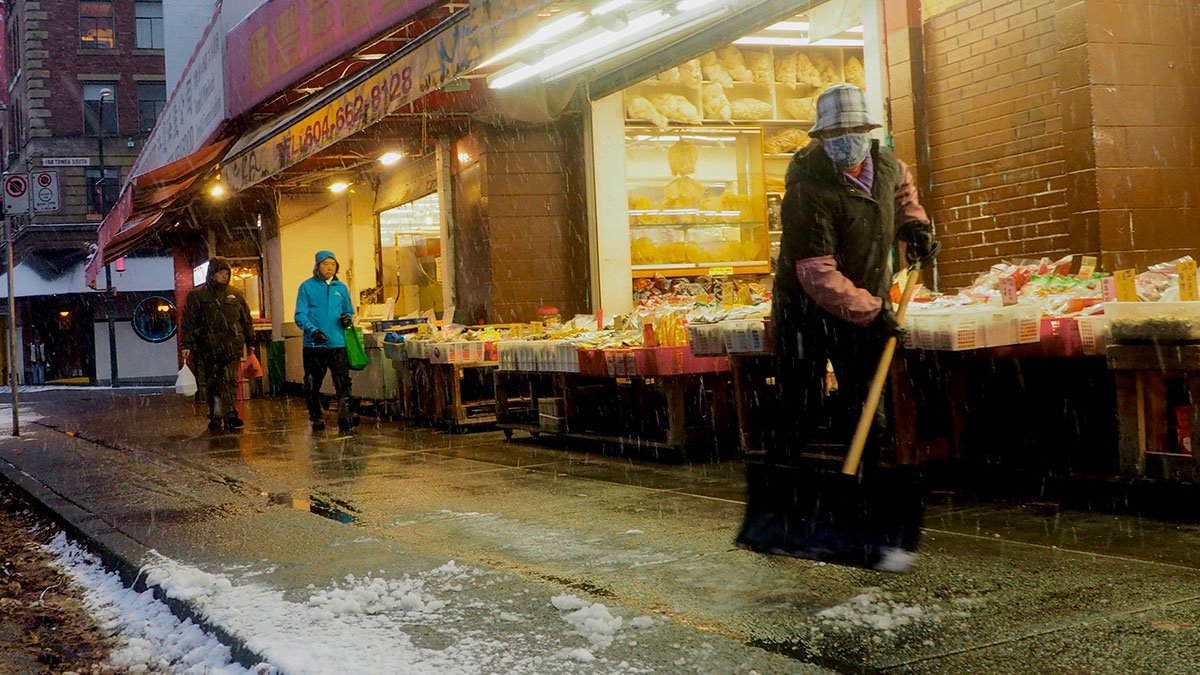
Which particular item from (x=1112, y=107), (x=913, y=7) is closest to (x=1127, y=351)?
(x=1112, y=107)

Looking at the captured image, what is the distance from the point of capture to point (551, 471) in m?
8.30

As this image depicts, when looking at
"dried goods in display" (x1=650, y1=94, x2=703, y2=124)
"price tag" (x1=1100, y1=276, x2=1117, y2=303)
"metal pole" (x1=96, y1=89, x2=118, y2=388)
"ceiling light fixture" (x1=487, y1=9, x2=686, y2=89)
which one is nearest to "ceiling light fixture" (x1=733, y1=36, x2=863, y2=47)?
"dried goods in display" (x1=650, y1=94, x2=703, y2=124)

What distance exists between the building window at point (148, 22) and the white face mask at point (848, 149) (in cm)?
4459

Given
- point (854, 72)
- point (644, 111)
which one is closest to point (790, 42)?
point (854, 72)

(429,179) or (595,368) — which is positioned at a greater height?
(429,179)

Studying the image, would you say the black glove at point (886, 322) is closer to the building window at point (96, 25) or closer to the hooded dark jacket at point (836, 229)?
the hooded dark jacket at point (836, 229)

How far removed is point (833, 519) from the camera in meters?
5.39

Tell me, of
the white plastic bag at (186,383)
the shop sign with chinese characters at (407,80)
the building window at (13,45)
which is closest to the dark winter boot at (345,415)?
the shop sign with chinese characters at (407,80)

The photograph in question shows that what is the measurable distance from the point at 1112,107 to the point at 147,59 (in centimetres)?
4365

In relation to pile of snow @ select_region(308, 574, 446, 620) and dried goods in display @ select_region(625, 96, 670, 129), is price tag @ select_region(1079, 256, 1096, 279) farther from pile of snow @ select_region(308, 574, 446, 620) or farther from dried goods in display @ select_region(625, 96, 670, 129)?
dried goods in display @ select_region(625, 96, 670, 129)

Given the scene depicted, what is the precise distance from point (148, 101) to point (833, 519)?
44.4 metres

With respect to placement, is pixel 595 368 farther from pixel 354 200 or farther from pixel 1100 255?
pixel 354 200

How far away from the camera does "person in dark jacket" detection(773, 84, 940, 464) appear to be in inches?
197

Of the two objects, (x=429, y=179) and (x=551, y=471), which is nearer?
(x=551, y=471)
